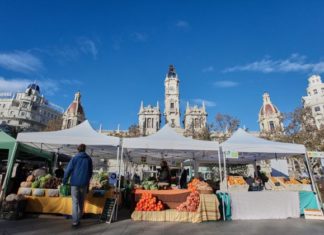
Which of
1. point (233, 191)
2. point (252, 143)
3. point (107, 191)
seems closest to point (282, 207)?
point (233, 191)

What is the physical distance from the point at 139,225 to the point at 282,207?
16.0ft

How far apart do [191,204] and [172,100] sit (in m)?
66.6

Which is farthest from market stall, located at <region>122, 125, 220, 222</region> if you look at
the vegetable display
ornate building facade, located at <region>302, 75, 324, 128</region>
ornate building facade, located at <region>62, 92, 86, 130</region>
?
ornate building facade, located at <region>302, 75, 324, 128</region>

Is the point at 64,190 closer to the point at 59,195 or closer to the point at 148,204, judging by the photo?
the point at 59,195

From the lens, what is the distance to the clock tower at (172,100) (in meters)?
68.8

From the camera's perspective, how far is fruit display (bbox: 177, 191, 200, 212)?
6.46m

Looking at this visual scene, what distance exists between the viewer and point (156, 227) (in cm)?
545

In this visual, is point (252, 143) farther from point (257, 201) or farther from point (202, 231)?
point (202, 231)

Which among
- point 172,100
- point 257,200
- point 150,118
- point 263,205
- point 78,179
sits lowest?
point 263,205

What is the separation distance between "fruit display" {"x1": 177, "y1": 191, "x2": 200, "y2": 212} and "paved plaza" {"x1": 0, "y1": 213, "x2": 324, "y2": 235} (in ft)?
1.91

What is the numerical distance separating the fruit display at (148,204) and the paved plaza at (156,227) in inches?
21.1

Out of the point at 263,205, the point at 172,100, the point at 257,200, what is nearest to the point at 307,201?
the point at 263,205

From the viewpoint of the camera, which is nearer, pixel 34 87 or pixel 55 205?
pixel 55 205

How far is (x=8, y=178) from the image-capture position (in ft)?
22.3
